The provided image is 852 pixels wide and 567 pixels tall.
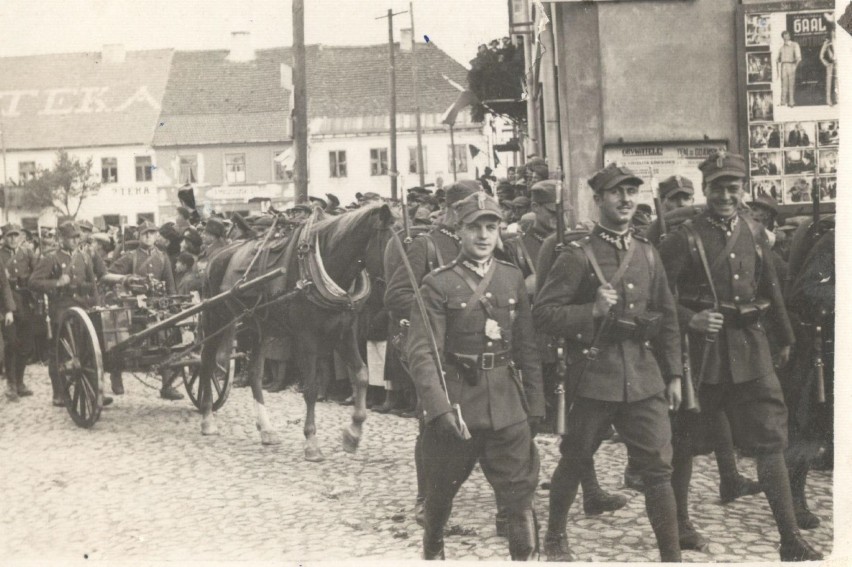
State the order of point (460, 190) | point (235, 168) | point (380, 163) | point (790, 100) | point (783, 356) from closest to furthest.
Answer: point (783, 356)
point (460, 190)
point (790, 100)
point (235, 168)
point (380, 163)

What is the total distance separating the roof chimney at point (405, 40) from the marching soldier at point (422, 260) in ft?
77.6

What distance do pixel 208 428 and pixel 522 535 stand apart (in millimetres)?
5183

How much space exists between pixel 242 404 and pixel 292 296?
274cm

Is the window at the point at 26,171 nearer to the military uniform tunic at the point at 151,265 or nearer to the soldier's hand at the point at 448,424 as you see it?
the military uniform tunic at the point at 151,265

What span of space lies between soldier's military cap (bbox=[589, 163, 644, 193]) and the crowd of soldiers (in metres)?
0.01

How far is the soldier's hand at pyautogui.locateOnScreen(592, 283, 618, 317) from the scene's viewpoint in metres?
4.58

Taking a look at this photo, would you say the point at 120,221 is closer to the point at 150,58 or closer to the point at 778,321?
the point at 150,58

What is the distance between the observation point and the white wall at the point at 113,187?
760 centimetres

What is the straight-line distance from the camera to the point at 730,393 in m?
4.98

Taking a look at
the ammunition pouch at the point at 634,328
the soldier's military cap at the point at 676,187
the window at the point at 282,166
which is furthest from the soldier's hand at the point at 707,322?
the window at the point at 282,166

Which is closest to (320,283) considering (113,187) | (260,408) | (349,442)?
(349,442)

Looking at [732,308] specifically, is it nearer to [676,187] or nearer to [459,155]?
[676,187]

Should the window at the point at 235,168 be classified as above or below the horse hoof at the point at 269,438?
above

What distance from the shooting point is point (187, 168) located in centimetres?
2002
